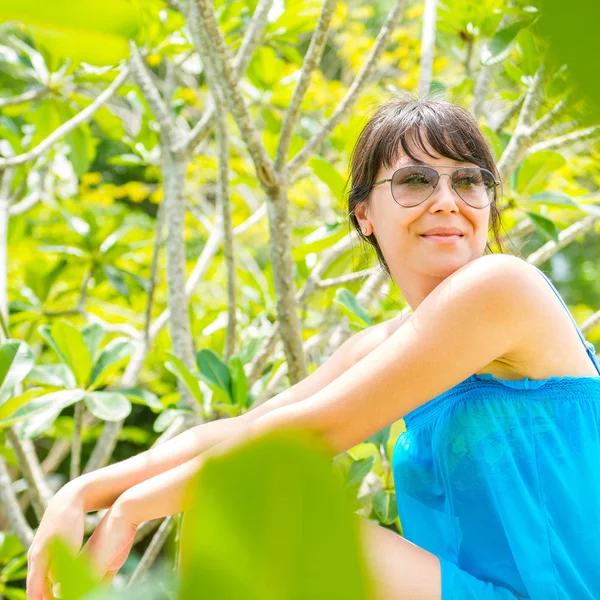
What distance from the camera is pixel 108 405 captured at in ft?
5.56

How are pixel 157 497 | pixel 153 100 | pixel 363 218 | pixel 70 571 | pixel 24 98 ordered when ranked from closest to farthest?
pixel 70 571
pixel 157 497
pixel 363 218
pixel 153 100
pixel 24 98

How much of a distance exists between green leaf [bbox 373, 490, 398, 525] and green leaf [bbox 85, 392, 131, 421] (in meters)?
0.60

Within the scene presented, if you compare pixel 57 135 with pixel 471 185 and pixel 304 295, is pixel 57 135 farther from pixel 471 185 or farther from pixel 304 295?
pixel 471 185

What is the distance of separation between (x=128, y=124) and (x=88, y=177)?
96 centimetres

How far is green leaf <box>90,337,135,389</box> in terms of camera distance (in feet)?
5.80

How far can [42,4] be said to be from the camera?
0.54 ft

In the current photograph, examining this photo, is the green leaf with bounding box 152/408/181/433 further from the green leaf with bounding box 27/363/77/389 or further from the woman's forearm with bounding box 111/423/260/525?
the woman's forearm with bounding box 111/423/260/525

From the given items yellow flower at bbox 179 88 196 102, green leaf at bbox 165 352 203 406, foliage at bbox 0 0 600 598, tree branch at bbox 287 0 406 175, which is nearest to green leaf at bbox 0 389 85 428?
foliage at bbox 0 0 600 598

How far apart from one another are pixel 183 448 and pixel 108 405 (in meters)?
0.49

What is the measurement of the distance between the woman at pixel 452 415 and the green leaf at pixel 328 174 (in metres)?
0.59

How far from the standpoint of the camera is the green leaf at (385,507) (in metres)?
1.60

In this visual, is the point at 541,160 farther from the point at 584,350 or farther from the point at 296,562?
the point at 296,562

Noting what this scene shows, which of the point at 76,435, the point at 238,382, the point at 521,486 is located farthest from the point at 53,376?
the point at 521,486

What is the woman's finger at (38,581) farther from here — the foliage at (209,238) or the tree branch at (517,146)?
the tree branch at (517,146)
